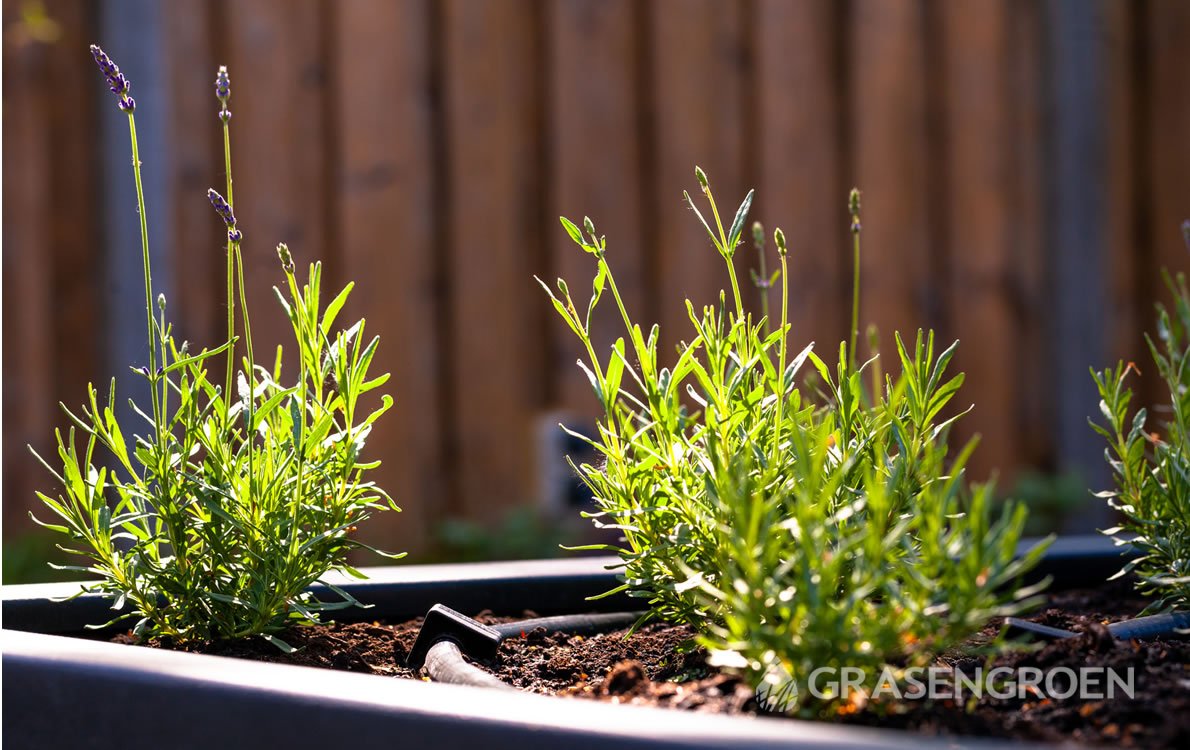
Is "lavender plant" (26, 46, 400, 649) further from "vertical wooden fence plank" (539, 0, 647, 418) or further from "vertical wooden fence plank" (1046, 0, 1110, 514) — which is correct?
"vertical wooden fence plank" (1046, 0, 1110, 514)

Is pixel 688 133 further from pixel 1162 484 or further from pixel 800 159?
pixel 1162 484

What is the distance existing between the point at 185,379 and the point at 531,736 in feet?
1.89

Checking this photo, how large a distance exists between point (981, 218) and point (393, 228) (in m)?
1.74

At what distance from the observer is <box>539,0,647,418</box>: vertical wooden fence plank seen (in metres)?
3.61

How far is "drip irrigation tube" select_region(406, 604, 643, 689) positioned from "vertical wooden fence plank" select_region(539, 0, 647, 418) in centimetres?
223

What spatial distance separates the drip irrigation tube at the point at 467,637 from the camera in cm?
106

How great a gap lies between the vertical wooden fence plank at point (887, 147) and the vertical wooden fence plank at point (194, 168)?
1800 mm

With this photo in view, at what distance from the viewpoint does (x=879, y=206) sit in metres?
3.78

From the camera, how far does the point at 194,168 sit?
3508 millimetres

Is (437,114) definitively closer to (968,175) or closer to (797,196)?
(797,196)

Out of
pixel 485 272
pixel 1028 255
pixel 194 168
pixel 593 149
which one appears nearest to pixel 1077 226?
pixel 1028 255

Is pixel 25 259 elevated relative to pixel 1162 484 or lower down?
elevated

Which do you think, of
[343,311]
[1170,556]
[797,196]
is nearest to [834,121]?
[797,196]

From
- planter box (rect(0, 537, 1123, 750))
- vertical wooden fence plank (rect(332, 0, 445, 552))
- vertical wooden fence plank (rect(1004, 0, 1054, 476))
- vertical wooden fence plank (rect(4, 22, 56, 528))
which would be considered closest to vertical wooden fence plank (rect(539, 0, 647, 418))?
vertical wooden fence plank (rect(332, 0, 445, 552))
